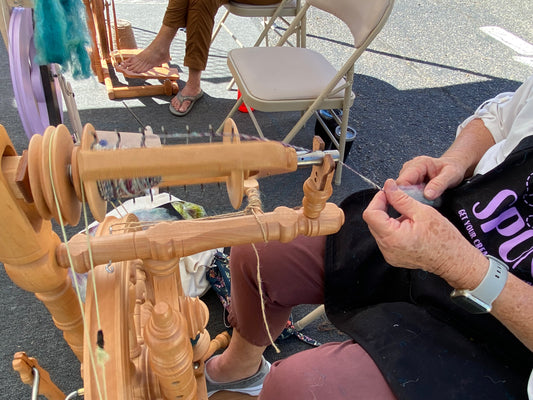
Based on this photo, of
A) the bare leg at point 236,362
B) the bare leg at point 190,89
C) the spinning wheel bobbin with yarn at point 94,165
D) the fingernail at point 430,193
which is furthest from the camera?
the bare leg at point 190,89

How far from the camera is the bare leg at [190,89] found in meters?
2.42

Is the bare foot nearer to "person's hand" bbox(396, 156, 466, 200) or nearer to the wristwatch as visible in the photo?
"person's hand" bbox(396, 156, 466, 200)

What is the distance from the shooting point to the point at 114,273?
2.04 ft

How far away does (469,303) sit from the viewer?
2.28ft

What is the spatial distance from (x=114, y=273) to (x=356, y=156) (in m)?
1.86

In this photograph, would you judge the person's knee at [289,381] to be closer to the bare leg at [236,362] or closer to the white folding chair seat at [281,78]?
the bare leg at [236,362]

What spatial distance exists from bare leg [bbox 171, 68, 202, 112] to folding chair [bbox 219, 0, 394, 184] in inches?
23.3

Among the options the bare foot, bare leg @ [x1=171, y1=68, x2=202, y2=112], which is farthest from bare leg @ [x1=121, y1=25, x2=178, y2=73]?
bare leg @ [x1=171, y1=68, x2=202, y2=112]

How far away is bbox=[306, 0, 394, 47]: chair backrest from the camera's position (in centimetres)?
148

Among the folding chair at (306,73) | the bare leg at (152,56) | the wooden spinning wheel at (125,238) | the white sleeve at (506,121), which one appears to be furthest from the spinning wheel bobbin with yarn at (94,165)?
the bare leg at (152,56)

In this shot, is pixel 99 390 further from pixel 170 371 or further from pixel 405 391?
pixel 405 391

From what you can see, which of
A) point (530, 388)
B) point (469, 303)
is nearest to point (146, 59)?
point (469, 303)

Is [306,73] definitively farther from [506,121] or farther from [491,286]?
[491,286]

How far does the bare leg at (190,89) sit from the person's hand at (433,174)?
1769mm
